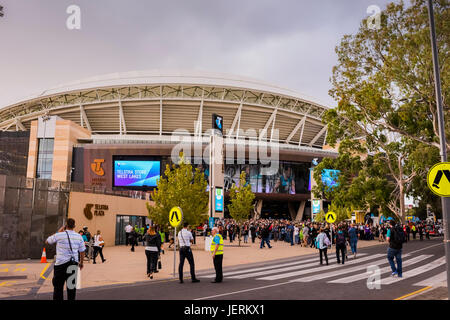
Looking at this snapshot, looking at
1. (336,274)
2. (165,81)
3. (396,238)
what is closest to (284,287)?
(336,274)

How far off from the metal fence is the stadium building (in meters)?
37.0

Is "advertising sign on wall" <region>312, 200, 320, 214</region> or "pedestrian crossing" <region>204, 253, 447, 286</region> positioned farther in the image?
"advertising sign on wall" <region>312, 200, 320, 214</region>

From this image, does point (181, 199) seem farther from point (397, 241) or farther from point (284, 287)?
point (397, 241)

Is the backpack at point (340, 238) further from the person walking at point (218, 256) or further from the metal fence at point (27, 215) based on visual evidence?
the metal fence at point (27, 215)

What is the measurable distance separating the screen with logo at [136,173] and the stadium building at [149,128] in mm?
153

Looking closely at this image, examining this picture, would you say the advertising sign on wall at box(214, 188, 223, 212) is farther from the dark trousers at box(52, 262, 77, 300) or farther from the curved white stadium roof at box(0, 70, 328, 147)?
the dark trousers at box(52, 262, 77, 300)

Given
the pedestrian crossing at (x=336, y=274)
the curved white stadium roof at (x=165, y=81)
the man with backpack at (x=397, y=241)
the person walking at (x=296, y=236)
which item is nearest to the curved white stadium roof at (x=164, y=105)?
the curved white stadium roof at (x=165, y=81)

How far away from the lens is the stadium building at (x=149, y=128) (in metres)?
57.2

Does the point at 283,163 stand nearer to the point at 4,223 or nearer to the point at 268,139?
the point at 268,139

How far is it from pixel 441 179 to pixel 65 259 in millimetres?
7303

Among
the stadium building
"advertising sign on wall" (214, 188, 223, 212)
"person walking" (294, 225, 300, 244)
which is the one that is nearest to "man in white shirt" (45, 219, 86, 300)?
"person walking" (294, 225, 300, 244)

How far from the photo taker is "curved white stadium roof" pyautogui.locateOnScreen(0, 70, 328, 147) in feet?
203

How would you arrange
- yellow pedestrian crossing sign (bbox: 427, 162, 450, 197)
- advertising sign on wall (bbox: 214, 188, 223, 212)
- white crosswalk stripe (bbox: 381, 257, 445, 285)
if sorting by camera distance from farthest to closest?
1. advertising sign on wall (bbox: 214, 188, 223, 212)
2. white crosswalk stripe (bbox: 381, 257, 445, 285)
3. yellow pedestrian crossing sign (bbox: 427, 162, 450, 197)
